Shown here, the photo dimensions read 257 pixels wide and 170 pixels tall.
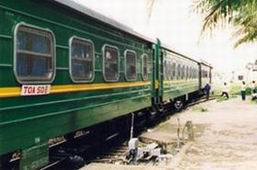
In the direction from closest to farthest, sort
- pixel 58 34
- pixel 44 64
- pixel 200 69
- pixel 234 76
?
1. pixel 44 64
2. pixel 58 34
3. pixel 200 69
4. pixel 234 76

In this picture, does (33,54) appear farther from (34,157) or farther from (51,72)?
(34,157)

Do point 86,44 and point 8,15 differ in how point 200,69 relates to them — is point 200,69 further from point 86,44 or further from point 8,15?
point 8,15

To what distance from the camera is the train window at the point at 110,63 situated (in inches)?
421

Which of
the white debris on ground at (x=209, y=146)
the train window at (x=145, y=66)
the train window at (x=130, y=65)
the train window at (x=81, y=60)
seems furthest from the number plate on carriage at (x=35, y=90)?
the train window at (x=145, y=66)

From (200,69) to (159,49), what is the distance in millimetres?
17669

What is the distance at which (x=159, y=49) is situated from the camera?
18109 mm

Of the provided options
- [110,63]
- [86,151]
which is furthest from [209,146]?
[110,63]

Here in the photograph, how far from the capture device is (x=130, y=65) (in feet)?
42.8

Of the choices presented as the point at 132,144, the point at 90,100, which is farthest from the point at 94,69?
the point at 132,144

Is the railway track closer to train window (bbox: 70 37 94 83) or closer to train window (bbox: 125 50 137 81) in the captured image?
train window (bbox: 125 50 137 81)

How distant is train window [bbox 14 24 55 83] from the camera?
688cm

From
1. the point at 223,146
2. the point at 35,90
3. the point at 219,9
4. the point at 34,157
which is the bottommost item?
the point at 223,146

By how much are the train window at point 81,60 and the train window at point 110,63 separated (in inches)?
36.2

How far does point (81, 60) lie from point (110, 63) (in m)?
2.00
